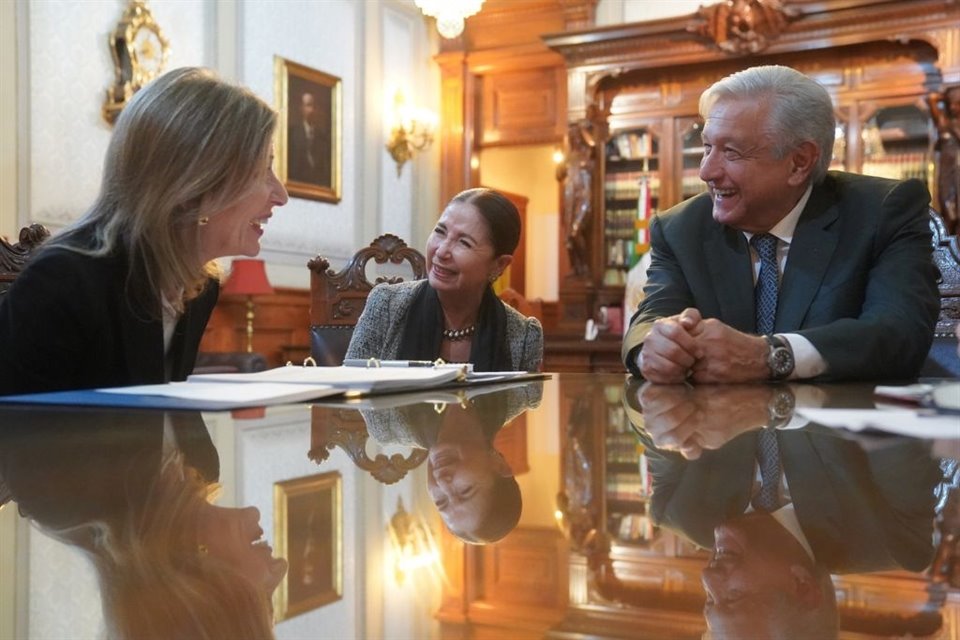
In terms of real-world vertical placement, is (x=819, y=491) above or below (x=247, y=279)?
below

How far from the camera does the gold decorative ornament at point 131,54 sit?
536 cm

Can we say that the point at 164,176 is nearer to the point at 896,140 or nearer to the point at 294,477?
the point at 294,477

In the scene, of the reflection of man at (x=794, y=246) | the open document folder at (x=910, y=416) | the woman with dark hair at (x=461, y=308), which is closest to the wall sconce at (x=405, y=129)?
the woman with dark hair at (x=461, y=308)

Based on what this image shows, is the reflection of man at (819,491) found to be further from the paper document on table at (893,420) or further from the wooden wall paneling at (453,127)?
the wooden wall paneling at (453,127)

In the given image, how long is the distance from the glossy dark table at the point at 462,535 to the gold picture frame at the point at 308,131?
6.05 meters

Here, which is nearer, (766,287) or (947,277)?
(766,287)

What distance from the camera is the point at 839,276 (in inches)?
76.8

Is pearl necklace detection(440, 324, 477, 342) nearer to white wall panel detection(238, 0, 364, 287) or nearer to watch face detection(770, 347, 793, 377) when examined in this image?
watch face detection(770, 347, 793, 377)

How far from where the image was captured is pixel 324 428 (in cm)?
85

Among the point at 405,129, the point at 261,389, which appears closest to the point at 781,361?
the point at 261,389

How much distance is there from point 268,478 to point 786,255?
1710 mm

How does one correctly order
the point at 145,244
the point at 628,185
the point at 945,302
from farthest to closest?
the point at 628,185 < the point at 945,302 < the point at 145,244

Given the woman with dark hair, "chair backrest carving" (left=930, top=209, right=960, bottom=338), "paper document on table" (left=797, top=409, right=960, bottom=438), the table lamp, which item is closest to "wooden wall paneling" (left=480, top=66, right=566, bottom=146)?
the table lamp

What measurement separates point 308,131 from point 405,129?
1.06 m
